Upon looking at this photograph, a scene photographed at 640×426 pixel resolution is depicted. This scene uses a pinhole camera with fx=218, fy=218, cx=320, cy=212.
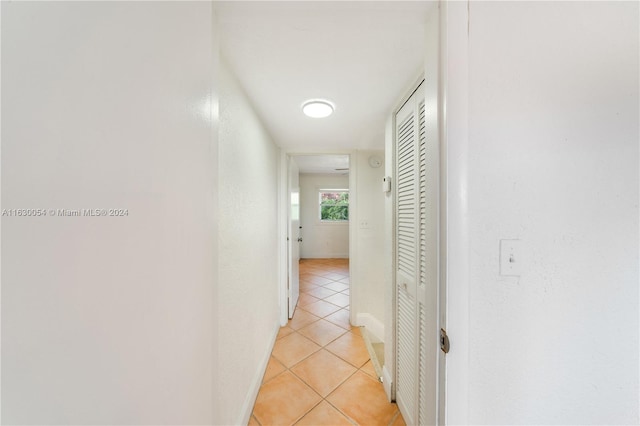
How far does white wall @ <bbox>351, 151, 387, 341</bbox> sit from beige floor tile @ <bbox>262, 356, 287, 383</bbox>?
967mm

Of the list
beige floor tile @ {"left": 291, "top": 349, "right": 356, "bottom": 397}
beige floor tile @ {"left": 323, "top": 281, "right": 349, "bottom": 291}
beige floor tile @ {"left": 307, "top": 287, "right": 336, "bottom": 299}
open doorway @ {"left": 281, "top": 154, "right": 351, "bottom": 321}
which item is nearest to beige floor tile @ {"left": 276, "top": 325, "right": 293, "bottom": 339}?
beige floor tile @ {"left": 291, "top": 349, "right": 356, "bottom": 397}

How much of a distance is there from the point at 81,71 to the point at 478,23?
939 mm

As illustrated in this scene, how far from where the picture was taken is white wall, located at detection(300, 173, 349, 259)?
19.0 ft

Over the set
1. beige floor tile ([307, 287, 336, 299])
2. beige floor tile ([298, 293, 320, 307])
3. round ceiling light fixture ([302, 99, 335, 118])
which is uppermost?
round ceiling light fixture ([302, 99, 335, 118])

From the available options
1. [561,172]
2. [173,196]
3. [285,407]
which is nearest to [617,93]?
[561,172]

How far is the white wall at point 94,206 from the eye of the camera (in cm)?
30

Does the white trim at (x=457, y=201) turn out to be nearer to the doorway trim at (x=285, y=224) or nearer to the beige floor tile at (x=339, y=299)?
the doorway trim at (x=285, y=224)

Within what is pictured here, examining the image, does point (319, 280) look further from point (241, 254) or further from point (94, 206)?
point (94, 206)

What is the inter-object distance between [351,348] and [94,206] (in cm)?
220

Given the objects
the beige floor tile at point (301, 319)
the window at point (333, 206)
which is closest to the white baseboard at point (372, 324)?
the beige floor tile at point (301, 319)

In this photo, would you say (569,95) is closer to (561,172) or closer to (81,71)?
(561,172)

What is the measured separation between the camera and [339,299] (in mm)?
3178

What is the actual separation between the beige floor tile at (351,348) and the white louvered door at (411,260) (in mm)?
500

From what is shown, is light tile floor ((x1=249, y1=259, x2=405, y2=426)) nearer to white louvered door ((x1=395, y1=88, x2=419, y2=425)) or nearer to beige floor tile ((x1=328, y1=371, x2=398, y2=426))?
beige floor tile ((x1=328, y1=371, x2=398, y2=426))
